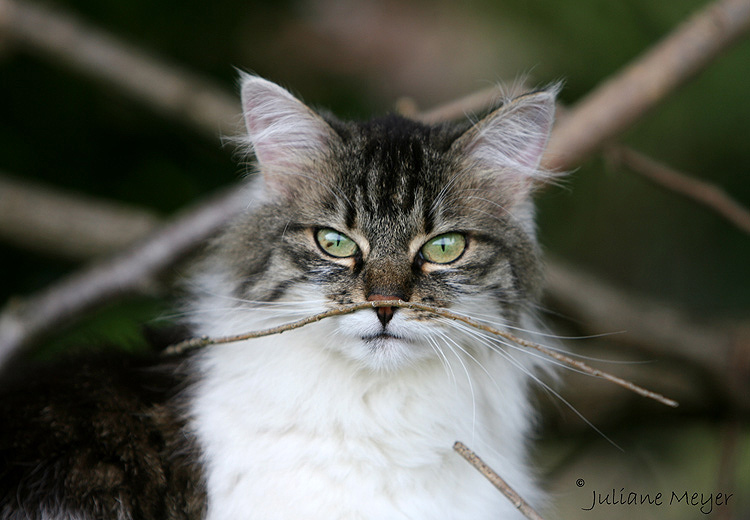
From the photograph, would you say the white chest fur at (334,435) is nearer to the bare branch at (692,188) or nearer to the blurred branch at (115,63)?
the bare branch at (692,188)

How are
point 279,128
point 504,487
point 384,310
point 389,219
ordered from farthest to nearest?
point 279,128, point 389,219, point 384,310, point 504,487

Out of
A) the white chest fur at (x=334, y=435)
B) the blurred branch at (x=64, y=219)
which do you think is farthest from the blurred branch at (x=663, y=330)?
the blurred branch at (x=64, y=219)

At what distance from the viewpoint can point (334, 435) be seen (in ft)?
7.14

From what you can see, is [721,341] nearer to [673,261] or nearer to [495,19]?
[673,261]

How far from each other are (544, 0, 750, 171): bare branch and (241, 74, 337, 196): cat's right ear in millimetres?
1146

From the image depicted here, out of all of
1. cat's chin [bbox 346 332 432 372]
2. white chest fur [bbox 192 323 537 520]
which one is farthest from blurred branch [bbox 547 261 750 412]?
cat's chin [bbox 346 332 432 372]

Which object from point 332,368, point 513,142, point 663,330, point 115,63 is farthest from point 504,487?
point 115,63

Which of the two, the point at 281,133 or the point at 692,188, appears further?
the point at 692,188

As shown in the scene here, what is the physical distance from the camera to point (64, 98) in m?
4.35

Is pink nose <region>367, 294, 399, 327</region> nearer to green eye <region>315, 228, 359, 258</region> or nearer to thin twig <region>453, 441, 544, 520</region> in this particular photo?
green eye <region>315, 228, 359, 258</region>

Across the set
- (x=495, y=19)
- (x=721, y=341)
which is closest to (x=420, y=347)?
(x=721, y=341)

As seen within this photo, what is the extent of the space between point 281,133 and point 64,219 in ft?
6.46

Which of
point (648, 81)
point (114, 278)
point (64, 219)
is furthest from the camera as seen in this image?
point (64, 219)

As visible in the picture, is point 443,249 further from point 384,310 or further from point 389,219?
point 384,310
